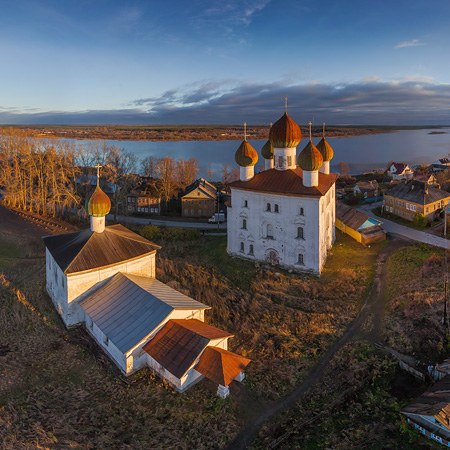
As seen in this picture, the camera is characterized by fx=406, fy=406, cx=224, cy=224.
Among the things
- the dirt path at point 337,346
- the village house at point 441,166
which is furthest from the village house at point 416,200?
the village house at point 441,166

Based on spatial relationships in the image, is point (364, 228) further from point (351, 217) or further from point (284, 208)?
point (284, 208)

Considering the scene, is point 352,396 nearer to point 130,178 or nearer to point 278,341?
point 278,341

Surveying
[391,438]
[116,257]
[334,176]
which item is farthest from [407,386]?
[334,176]

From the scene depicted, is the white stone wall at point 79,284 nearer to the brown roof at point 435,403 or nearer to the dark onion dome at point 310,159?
the dark onion dome at point 310,159

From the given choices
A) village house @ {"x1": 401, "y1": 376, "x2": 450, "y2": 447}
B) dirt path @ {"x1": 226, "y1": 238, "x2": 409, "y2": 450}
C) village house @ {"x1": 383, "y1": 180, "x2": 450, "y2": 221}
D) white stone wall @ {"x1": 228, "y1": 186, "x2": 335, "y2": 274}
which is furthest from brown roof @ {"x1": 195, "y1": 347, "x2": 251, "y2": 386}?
village house @ {"x1": 383, "y1": 180, "x2": 450, "y2": 221}

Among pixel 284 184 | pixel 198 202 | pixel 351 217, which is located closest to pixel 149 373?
pixel 284 184

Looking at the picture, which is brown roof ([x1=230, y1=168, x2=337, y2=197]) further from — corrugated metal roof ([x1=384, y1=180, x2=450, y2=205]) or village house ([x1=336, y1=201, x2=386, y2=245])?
corrugated metal roof ([x1=384, y1=180, x2=450, y2=205])
